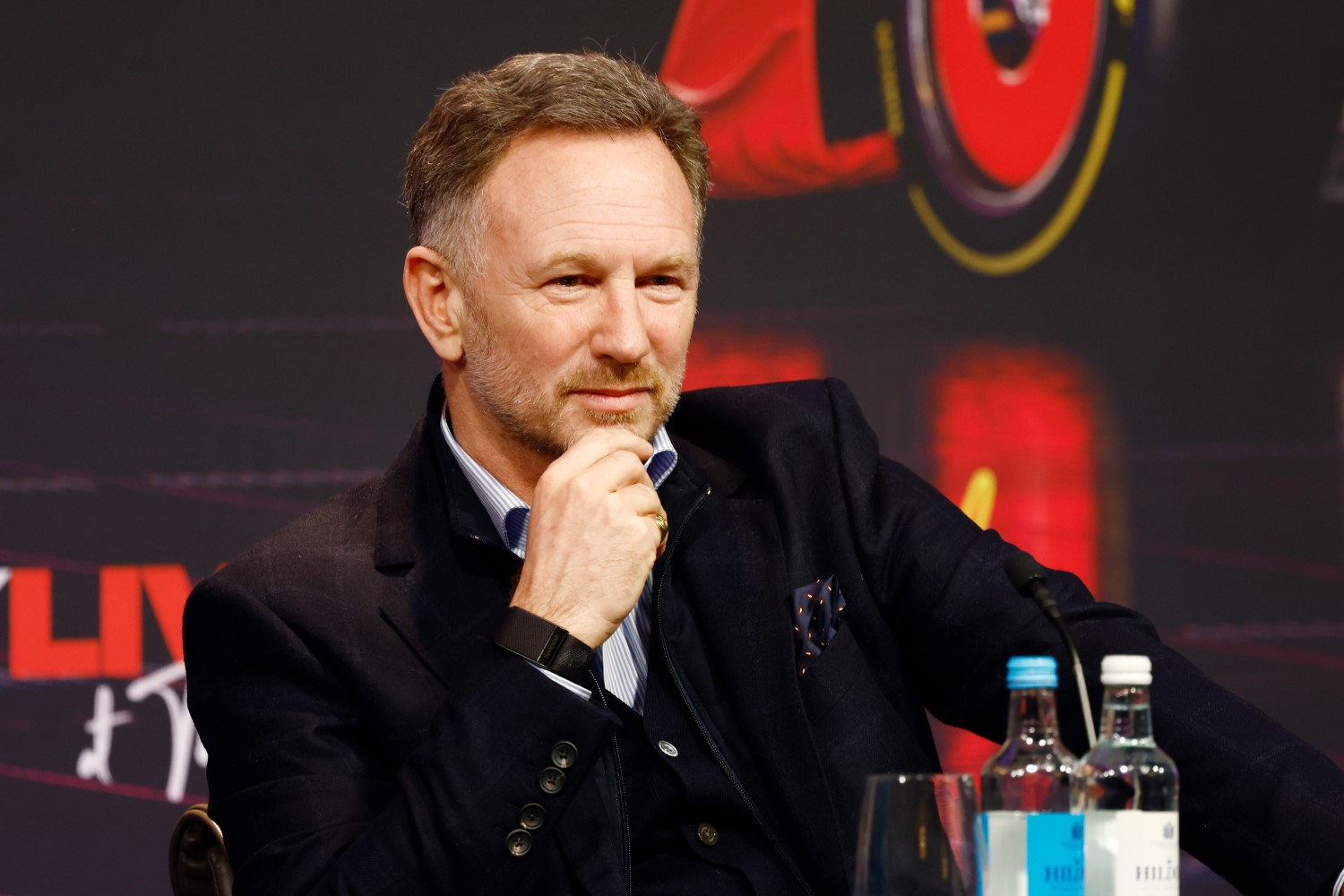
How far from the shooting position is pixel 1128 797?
1.30 m

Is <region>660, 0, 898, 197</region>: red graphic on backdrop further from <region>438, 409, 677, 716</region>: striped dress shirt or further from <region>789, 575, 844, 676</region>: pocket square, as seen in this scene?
<region>789, 575, 844, 676</region>: pocket square

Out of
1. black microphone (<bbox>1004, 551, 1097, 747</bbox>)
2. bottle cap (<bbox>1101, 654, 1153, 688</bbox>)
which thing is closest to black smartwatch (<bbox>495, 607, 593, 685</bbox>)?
black microphone (<bbox>1004, 551, 1097, 747</bbox>)

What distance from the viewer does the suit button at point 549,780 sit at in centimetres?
157

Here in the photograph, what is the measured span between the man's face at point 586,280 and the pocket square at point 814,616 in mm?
292

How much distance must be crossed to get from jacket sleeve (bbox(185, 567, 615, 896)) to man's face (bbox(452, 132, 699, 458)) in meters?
0.34

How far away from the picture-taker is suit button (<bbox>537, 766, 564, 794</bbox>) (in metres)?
1.57

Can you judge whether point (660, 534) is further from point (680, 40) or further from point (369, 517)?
point (680, 40)

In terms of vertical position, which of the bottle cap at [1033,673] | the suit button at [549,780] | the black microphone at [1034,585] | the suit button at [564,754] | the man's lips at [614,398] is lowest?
the suit button at [549,780]

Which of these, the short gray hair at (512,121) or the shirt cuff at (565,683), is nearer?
the shirt cuff at (565,683)

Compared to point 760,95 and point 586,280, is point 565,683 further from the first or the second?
point 760,95

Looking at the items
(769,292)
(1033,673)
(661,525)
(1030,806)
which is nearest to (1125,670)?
(1033,673)

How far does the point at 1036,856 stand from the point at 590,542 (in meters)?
0.65

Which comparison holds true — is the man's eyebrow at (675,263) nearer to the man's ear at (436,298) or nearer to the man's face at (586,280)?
the man's face at (586,280)

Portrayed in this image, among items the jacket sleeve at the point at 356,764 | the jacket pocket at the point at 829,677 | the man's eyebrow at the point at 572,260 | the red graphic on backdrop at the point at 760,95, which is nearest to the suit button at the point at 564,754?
the jacket sleeve at the point at 356,764
